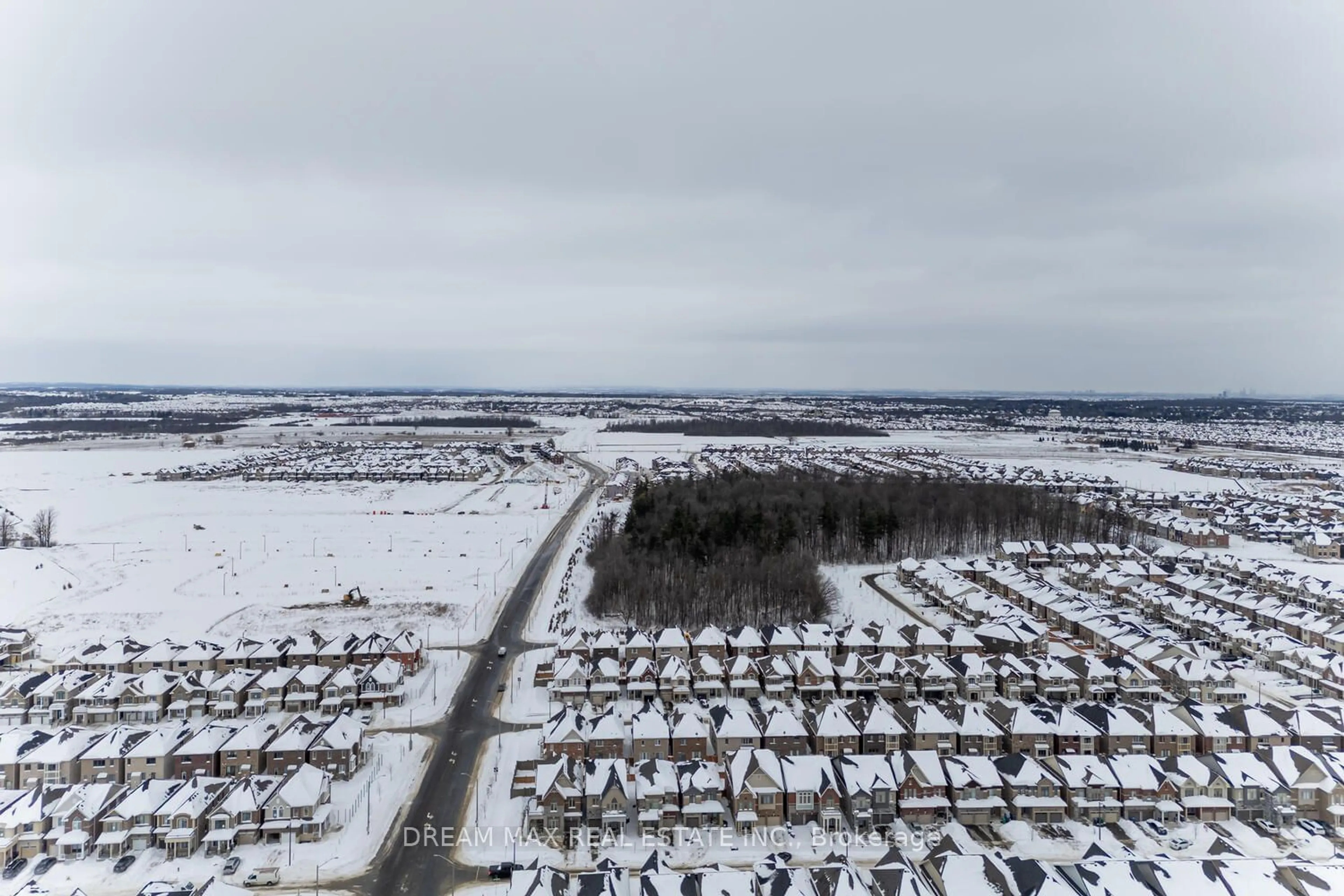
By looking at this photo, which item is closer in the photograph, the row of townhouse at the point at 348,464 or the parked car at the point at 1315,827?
the parked car at the point at 1315,827

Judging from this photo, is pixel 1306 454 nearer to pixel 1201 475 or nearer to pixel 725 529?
pixel 1201 475

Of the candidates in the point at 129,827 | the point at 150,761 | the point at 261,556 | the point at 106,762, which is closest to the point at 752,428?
the point at 261,556

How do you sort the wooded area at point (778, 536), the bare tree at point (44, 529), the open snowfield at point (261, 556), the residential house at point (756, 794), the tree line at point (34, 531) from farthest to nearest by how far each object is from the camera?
the bare tree at point (44, 529), the tree line at point (34, 531), the wooded area at point (778, 536), the open snowfield at point (261, 556), the residential house at point (756, 794)

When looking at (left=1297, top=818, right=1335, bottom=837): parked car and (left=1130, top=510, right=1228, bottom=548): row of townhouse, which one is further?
(left=1130, top=510, right=1228, bottom=548): row of townhouse

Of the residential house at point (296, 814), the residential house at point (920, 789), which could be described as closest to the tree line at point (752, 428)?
the residential house at point (920, 789)

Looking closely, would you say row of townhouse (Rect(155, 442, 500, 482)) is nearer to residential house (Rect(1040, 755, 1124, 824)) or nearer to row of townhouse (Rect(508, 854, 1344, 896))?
row of townhouse (Rect(508, 854, 1344, 896))

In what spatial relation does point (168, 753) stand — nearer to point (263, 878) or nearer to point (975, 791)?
point (263, 878)

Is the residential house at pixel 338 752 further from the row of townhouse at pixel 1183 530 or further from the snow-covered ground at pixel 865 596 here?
the row of townhouse at pixel 1183 530

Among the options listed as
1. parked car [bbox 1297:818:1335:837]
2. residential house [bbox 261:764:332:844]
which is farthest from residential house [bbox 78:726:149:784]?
parked car [bbox 1297:818:1335:837]
